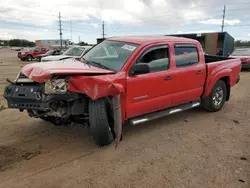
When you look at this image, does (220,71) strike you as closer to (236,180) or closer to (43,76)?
(236,180)

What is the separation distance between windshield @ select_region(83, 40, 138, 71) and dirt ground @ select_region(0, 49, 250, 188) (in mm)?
1403

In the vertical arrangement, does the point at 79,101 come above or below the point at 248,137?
above

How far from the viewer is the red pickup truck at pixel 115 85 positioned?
11.6 feet

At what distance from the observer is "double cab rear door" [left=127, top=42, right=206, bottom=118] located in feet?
13.8

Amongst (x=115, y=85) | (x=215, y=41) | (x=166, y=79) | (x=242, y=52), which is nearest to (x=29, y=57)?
(x=215, y=41)

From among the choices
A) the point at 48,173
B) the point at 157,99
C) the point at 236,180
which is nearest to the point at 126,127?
the point at 157,99

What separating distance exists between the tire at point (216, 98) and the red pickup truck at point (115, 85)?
13.9 inches

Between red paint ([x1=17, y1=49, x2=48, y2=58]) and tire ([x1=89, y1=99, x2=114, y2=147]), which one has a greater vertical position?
red paint ([x1=17, y1=49, x2=48, y2=58])

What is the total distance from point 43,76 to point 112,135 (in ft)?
4.96

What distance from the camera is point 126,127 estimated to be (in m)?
5.04

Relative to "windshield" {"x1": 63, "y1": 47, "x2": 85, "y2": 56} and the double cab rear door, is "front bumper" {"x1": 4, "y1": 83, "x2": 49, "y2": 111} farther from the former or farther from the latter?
"windshield" {"x1": 63, "y1": 47, "x2": 85, "y2": 56}

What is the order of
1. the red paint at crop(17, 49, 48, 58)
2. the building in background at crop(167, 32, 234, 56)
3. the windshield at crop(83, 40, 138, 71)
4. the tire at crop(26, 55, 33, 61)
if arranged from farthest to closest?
the tire at crop(26, 55, 33, 61)
the red paint at crop(17, 49, 48, 58)
the building in background at crop(167, 32, 234, 56)
the windshield at crop(83, 40, 138, 71)

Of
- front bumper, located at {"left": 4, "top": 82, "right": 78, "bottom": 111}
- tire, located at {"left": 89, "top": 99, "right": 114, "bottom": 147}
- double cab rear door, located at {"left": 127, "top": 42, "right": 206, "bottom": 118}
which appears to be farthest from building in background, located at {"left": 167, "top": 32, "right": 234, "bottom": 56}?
front bumper, located at {"left": 4, "top": 82, "right": 78, "bottom": 111}

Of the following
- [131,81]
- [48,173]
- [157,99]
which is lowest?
[48,173]
